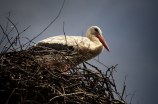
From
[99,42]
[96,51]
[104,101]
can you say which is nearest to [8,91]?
[104,101]

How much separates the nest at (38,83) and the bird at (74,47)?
0.16 metres

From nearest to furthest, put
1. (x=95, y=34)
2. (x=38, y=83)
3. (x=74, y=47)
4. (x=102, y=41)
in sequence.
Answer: (x=38, y=83), (x=74, y=47), (x=102, y=41), (x=95, y=34)

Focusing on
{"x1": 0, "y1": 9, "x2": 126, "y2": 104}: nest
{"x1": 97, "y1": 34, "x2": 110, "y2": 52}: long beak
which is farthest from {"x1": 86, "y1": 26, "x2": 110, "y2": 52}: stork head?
{"x1": 0, "y1": 9, "x2": 126, "y2": 104}: nest

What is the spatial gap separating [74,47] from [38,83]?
4.90 feet

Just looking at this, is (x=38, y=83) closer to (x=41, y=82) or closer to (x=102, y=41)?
(x=41, y=82)

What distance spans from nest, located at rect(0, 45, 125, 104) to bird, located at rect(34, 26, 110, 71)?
0.16 m

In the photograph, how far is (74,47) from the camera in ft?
10.9

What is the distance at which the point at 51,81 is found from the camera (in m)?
2.02

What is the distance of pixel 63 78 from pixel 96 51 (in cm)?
183

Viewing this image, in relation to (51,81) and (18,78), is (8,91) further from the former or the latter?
(51,81)

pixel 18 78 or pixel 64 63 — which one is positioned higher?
pixel 64 63

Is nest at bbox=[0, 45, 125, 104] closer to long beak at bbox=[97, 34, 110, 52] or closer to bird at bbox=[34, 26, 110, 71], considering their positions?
bird at bbox=[34, 26, 110, 71]

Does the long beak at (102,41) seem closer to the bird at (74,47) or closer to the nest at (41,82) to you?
the bird at (74,47)

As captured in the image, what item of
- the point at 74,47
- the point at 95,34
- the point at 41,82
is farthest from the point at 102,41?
the point at 41,82
